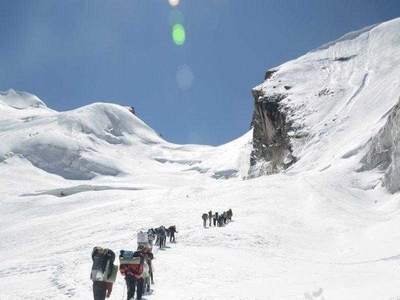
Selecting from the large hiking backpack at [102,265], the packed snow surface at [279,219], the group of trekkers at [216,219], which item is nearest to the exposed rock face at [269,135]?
the packed snow surface at [279,219]

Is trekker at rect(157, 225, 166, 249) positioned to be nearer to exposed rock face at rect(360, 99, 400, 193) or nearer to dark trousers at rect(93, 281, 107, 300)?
dark trousers at rect(93, 281, 107, 300)

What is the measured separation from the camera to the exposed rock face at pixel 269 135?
3494 inches

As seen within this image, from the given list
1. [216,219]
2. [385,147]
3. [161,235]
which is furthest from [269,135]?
[161,235]

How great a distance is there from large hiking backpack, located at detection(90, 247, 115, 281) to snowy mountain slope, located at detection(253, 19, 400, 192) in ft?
161

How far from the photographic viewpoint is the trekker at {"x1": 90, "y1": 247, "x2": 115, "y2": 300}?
989 cm

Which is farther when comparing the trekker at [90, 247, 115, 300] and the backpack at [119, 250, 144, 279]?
the backpack at [119, 250, 144, 279]

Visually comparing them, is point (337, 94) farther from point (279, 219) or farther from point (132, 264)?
point (132, 264)

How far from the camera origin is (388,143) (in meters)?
50.2

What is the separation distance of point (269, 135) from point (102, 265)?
299ft

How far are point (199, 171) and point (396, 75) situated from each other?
3384 inches

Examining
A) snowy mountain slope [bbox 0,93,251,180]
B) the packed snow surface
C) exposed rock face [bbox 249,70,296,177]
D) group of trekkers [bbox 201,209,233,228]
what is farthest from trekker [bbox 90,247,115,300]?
snowy mountain slope [bbox 0,93,251,180]

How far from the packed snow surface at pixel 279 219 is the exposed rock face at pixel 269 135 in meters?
3.53

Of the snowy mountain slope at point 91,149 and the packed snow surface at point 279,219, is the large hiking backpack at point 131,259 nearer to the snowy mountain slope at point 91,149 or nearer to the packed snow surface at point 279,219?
the packed snow surface at point 279,219

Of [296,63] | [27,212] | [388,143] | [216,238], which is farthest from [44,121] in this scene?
[216,238]
